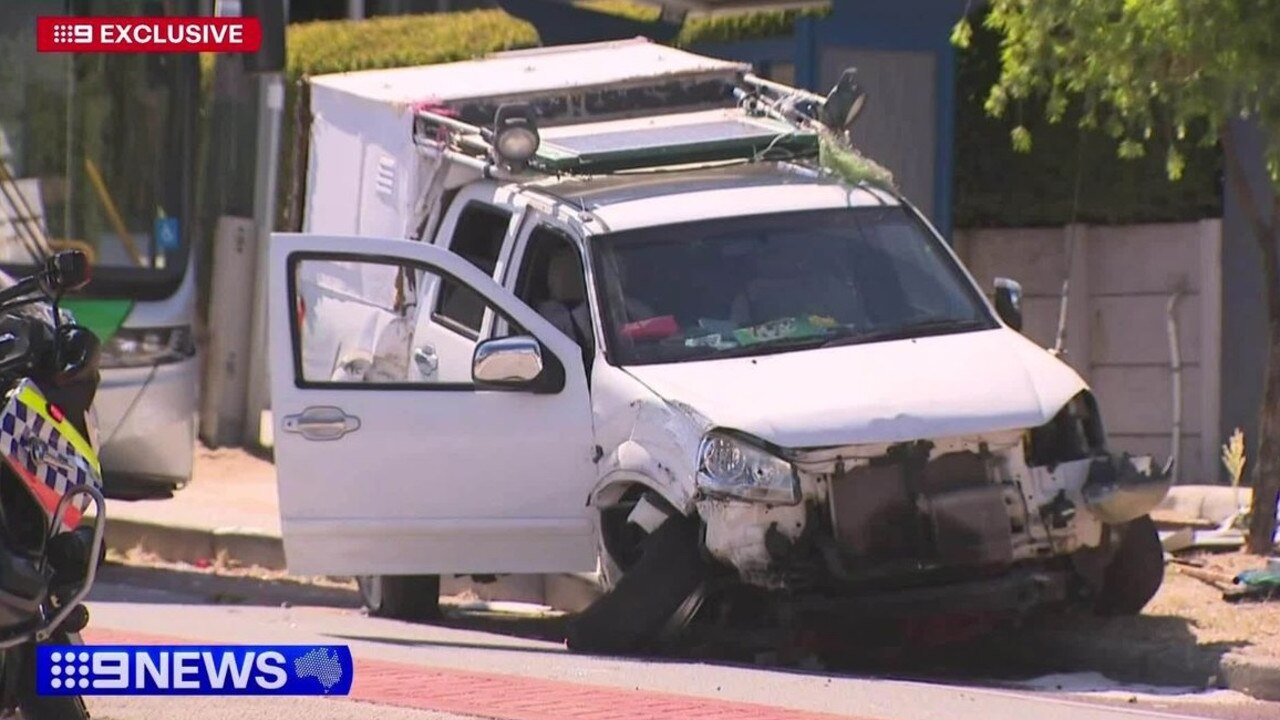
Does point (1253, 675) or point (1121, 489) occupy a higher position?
point (1121, 489)

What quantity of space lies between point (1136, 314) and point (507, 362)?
6601 mm

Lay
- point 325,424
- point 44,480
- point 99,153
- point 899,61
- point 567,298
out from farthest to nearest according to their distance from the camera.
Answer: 1. point 899,61
2. point 99,153
3. point 567,298
4. point 325,424
5. point 44,480

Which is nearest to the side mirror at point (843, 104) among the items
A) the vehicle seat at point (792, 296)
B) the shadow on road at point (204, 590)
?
the vehicle seat at point (792, 296)

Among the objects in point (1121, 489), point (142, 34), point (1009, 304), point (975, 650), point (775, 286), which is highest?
point (142, 34)

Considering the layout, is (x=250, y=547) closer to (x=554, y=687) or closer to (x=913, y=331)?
(x=913, y=331)

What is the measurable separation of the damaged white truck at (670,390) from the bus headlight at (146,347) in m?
1.82

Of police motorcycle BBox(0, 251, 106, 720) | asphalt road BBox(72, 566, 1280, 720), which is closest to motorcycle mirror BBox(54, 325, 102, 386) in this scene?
police motorcycle BBox(0, 251, 106, 720)

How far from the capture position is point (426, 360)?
1129cm

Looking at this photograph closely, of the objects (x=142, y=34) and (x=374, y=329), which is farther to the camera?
(x=142, y=34)

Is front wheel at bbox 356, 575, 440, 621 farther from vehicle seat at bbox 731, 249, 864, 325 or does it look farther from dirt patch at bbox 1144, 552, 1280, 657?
dirt patch at bbox 1144, 552, 1280, 657

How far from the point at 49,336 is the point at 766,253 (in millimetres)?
4644

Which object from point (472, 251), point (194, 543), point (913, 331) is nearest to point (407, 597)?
point (472, 251)

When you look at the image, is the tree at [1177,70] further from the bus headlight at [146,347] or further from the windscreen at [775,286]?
the bus headlight at [146,347]

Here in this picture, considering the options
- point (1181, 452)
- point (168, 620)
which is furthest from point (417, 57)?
point (168, 620)
